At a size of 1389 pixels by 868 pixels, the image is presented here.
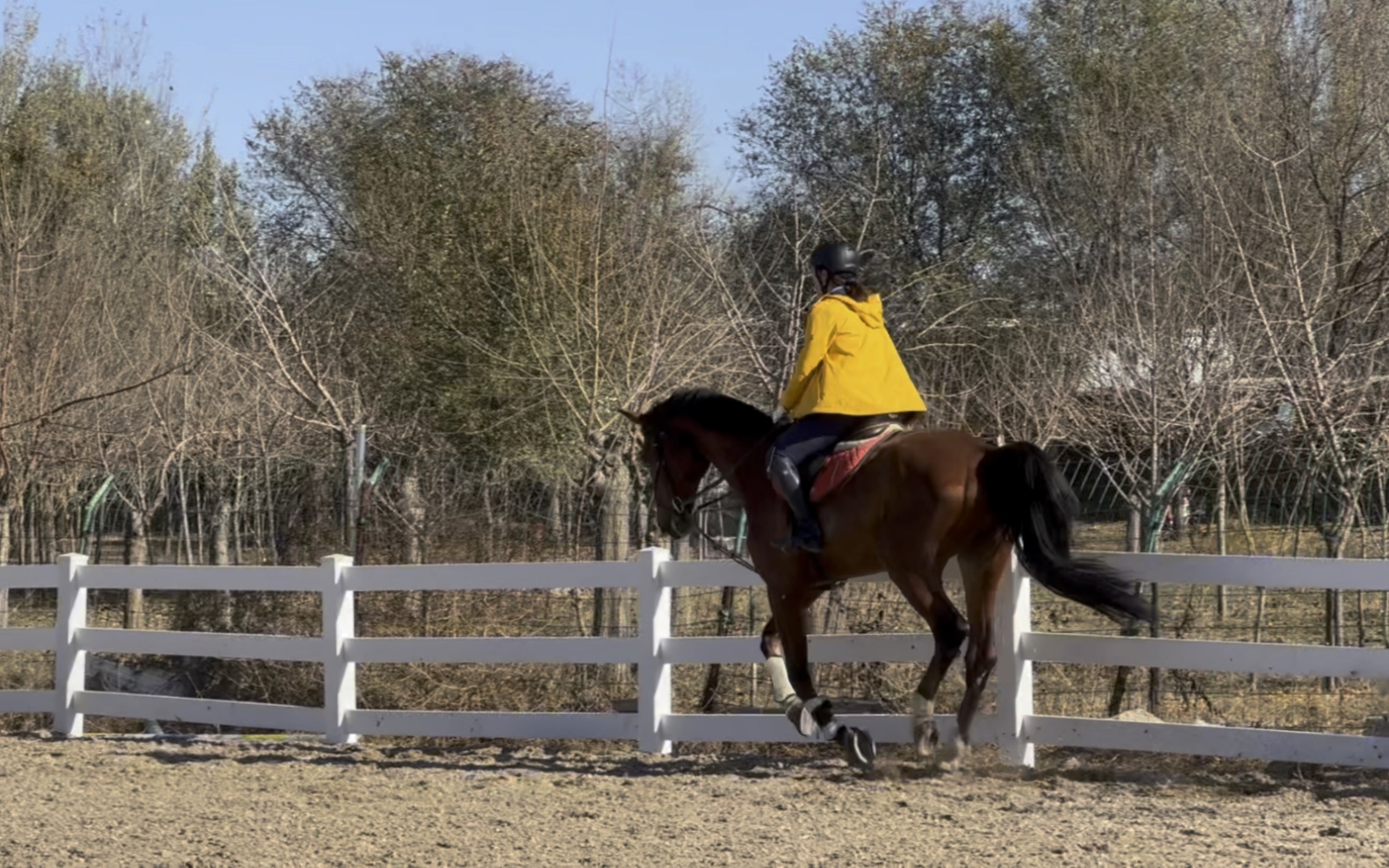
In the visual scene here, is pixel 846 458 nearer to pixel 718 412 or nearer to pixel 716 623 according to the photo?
pixel 718 412

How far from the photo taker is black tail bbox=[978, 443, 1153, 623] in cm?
705

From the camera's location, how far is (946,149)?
29.1 metres

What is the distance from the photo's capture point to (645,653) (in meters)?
8.68

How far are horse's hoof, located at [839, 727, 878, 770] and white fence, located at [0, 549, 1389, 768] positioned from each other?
54cm

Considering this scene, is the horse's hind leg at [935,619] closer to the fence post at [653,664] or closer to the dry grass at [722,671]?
the dry grass at [722,671]

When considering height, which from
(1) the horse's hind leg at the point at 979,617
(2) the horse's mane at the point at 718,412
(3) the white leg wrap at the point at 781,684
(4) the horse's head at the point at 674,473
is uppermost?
(2) the horse's mane at the point at 718,412

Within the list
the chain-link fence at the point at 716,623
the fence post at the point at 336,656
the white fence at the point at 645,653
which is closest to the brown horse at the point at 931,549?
the white fence at the point at 645,653

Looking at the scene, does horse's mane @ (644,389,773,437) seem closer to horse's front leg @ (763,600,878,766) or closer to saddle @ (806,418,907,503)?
saddle @ (806,418,907,503)

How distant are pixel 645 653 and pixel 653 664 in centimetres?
7

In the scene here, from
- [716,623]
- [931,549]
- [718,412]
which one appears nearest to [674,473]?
[718,412]

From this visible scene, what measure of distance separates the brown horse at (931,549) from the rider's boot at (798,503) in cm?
8

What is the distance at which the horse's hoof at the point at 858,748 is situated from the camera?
24.3ft

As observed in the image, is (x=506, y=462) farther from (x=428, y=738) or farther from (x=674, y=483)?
(x=674, y=483)

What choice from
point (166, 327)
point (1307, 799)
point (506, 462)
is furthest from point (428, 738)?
point (166, 327)
